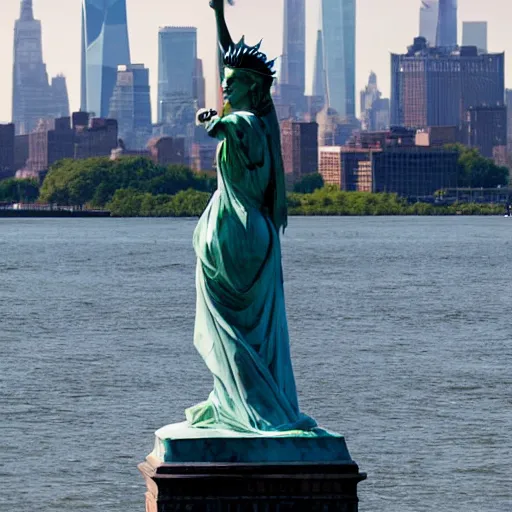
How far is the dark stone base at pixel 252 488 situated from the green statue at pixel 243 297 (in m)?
0.23

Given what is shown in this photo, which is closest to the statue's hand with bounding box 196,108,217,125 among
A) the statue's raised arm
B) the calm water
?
the statue's raised arm

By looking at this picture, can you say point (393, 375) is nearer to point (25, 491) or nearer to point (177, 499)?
point (25, 491)

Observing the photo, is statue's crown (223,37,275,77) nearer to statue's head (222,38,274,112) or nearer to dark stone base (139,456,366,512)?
statue's head (222,38,274,112)

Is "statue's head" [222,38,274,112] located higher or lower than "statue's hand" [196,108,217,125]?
higher

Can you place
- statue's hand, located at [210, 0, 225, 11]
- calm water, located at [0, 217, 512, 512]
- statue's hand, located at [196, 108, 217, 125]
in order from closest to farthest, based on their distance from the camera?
1. statue's hand, located at [210, 0, 225, 11]
2. statue's hand, located at [196, 108, 217, 125]
3. calm water, located at [0, 217, 512, 512]

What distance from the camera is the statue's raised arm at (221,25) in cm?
1105

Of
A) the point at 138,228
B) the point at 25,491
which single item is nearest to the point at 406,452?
the point at 25,491

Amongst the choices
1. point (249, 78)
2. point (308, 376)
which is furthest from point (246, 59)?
point (308, 376)

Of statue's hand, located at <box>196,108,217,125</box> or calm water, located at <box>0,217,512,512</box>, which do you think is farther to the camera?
calm water, located at <box>0,217,512,512</box>

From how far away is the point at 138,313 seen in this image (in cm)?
5184

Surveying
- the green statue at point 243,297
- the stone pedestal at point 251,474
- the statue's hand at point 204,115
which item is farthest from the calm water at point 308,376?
the stone pedestal at point 251,474

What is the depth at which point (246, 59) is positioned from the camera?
11.2 meters

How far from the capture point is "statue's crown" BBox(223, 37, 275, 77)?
36.6 ft

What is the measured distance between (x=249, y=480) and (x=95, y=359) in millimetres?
27422
